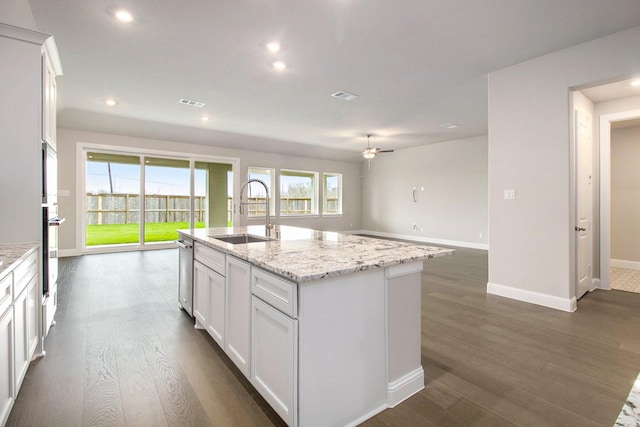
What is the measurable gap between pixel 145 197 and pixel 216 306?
229 inches

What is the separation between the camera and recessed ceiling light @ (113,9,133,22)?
8.50 ft

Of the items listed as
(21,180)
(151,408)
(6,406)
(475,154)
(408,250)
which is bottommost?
(151,408)

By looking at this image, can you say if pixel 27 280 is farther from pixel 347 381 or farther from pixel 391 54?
pixel 391 54

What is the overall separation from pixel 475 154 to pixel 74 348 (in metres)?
8.13

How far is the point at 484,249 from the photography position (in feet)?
23.8

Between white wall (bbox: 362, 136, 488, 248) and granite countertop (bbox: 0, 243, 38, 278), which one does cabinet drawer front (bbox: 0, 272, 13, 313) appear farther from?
white wall (bbox: 362, 136, 488, 248)

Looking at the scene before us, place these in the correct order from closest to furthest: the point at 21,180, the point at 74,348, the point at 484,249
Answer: the point at 21,180 → the point at 74,348 → the point at 484,249

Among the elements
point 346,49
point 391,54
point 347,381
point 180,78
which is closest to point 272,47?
point 346,49

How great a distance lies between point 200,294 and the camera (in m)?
2.60

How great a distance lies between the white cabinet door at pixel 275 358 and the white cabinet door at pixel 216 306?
51cm

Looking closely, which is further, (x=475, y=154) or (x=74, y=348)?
(x=475, y=154)

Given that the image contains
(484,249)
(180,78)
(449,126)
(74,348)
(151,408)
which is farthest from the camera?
(484,249)

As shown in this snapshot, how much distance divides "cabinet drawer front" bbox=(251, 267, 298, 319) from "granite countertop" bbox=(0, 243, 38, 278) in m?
1.13

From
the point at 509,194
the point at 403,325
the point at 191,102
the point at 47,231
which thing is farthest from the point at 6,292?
the point at 509,194
